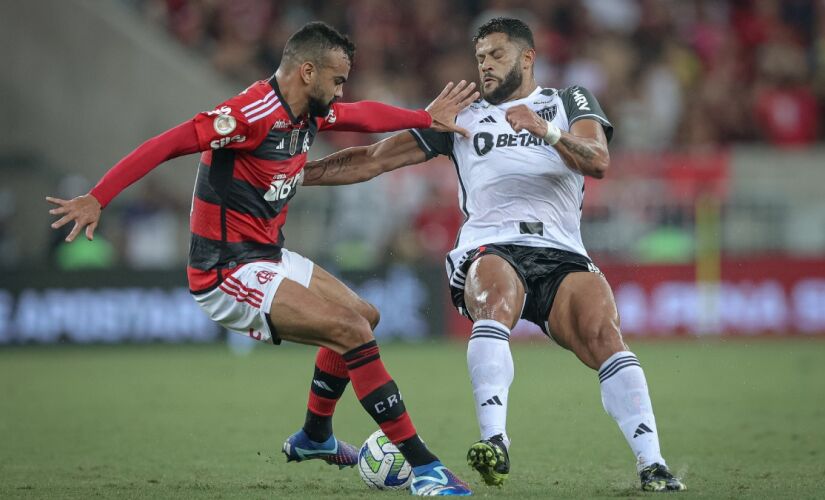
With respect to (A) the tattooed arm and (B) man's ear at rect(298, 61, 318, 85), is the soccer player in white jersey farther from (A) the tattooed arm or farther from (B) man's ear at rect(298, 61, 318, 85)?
(B) man's ear at rect(298, 61, 318, 85)

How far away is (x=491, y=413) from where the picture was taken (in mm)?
6094

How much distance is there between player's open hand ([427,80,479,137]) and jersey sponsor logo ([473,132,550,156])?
0.09 m

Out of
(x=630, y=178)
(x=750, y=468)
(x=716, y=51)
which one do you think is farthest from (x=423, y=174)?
(x=750, y=468)

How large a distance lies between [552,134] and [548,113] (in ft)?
2.30

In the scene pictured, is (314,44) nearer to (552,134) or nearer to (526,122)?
(526,122)

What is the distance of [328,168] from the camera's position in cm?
723

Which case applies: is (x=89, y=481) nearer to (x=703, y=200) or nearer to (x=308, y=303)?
(x=308, y=303)

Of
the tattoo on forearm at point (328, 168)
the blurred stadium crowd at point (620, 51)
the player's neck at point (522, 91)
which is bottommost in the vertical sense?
the tattoo on forearm at point (328, 168)

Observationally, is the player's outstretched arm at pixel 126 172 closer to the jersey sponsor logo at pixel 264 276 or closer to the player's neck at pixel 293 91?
the player's neck at pixel 293 91

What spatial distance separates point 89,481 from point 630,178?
10.4 m

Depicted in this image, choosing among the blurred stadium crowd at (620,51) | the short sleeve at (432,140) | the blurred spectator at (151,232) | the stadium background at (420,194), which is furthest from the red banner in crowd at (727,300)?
the short sleeve at (432,140)

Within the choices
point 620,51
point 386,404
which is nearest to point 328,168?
point 386,404

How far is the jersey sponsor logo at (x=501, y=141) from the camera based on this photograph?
6.94m

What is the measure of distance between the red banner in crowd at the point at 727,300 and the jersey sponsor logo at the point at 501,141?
9.13m
